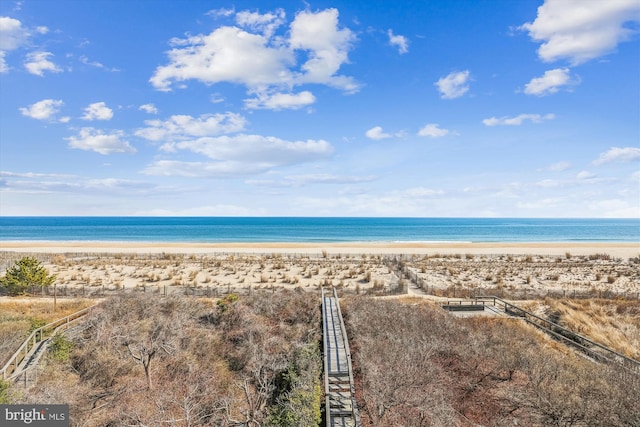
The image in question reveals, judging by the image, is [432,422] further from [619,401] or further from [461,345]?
[461,345]

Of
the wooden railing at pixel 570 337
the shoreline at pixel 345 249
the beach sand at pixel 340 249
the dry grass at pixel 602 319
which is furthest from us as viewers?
the shoreline at pixel 345 249

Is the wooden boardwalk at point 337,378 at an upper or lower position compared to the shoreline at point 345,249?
lower

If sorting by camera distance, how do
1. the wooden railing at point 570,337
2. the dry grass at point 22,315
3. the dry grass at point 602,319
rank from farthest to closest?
the dry grass at point 602,319, the dry grass at point 22,315, the wooden railing at point 570,337

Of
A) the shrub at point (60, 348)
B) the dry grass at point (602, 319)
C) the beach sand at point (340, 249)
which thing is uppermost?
the beach sand at point (340, 249)

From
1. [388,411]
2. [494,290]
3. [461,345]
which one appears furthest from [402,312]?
[494,290]

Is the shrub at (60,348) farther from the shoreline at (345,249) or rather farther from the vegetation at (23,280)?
the shoreline at (345,249)

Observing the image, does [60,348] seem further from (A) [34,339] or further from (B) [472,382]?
(B) [472,382]

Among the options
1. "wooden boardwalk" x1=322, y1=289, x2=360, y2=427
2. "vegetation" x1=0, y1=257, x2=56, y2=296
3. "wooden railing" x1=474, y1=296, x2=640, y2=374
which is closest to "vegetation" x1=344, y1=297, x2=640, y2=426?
"wooden boardwalk" x1=322, y1=289, x2=360, y2=427

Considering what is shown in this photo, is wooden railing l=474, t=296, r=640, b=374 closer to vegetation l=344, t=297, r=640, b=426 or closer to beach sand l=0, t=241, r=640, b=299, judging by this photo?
vegetation l=344, t=297, r=640, b=426

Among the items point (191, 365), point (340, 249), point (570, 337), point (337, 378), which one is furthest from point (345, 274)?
point (340, 249)

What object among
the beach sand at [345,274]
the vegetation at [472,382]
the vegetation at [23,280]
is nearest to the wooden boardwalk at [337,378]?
the vegetation at [472,382]
